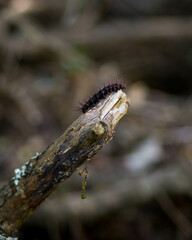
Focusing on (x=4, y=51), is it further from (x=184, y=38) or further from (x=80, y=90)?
(x=184, y=38)

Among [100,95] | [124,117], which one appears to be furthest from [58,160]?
[124,117]

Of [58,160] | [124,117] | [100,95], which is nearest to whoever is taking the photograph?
[58,160]

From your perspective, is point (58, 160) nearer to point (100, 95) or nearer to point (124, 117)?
point (100, 95)

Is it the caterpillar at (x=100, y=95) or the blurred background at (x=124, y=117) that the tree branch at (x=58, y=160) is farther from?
the blurred background at (x=124, y=117)

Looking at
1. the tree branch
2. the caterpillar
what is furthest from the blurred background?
the tree branch

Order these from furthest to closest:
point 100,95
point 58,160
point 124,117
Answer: point 124,117 → point 100,95 → point 58,160

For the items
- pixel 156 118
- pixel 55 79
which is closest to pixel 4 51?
pixel 55 79
